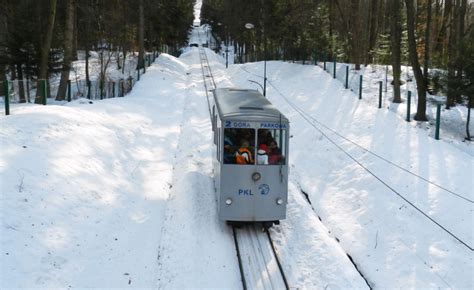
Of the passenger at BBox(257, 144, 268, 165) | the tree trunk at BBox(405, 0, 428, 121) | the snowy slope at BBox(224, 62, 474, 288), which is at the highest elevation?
the tree trunk at BBox(405, 0, 428, 121)

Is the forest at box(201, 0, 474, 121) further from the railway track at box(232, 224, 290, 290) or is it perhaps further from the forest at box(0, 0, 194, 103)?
the forest at box(0, 0, 194, 103)

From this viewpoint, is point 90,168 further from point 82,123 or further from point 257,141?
point 257,141

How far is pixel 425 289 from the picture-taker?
8.84 meters

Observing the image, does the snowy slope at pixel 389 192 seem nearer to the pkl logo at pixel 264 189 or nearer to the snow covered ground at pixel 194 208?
the snow covered ground at pixel 194 208

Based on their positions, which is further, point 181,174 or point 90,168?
point 181,174

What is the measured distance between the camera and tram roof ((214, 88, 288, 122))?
10977 millimetres

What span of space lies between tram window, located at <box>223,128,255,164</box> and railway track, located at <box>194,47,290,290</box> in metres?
1.80

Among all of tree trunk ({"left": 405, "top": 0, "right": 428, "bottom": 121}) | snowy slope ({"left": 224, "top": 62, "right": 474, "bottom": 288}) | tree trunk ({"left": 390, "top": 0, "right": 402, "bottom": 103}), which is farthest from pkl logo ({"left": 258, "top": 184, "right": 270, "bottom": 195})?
tree trunk ({"left": 390, "top": 0, "right": 402, "bottom": 103})

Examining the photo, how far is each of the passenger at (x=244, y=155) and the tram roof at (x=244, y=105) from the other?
735 millimetres

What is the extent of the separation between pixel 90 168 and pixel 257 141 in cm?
476

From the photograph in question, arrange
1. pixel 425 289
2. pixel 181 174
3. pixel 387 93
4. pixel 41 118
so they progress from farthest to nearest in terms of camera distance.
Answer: pixel 387 93, pixel 181 174, pixel 41 118, pixel 425 289

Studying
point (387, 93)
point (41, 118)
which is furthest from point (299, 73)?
point (41, 118)

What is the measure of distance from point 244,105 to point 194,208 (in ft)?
9.99

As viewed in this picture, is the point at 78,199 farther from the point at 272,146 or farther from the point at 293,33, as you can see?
the point at 293,33
